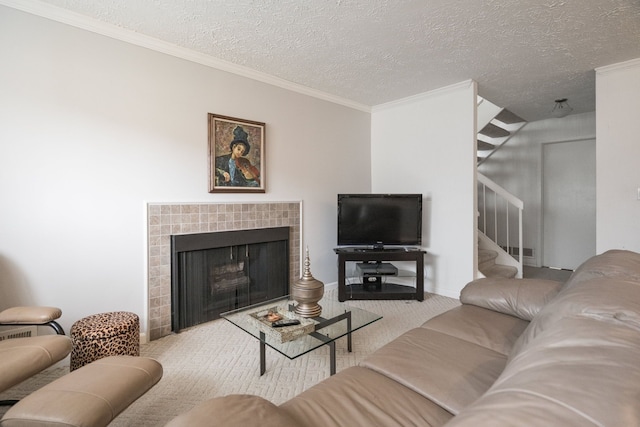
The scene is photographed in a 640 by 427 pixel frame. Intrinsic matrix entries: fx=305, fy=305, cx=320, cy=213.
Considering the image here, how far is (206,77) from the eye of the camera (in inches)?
113

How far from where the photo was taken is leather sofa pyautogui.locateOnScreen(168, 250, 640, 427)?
21.3 inches

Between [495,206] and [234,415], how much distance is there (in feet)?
15.4

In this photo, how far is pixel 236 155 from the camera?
3.06m

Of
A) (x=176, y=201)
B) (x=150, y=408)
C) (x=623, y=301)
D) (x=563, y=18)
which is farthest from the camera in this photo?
(x=176, y=201)

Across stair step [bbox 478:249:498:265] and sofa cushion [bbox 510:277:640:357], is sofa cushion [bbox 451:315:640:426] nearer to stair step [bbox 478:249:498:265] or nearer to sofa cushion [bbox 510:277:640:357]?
sofa cushion [bbox 510:277:640:357]

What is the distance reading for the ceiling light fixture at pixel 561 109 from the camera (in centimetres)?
403

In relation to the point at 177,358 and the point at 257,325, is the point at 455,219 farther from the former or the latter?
the point at 177,358

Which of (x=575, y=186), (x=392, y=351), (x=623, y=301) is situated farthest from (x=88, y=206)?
(x=575, y=186)

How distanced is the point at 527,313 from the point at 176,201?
274 cm

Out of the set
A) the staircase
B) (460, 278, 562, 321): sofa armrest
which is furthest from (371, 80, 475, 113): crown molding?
(460, 278, 562, 321): sofa armrest

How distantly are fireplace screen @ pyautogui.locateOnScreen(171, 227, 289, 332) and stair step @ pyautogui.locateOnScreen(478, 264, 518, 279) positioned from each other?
8.95 ft

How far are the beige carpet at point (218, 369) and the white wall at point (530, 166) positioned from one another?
3.51 m

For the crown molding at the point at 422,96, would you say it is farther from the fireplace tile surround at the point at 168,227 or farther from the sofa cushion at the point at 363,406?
the sofa cushion at the point at 363,406

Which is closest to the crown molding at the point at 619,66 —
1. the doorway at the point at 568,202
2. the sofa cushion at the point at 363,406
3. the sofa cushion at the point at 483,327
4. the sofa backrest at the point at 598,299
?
the doorway at the point at 568,202
